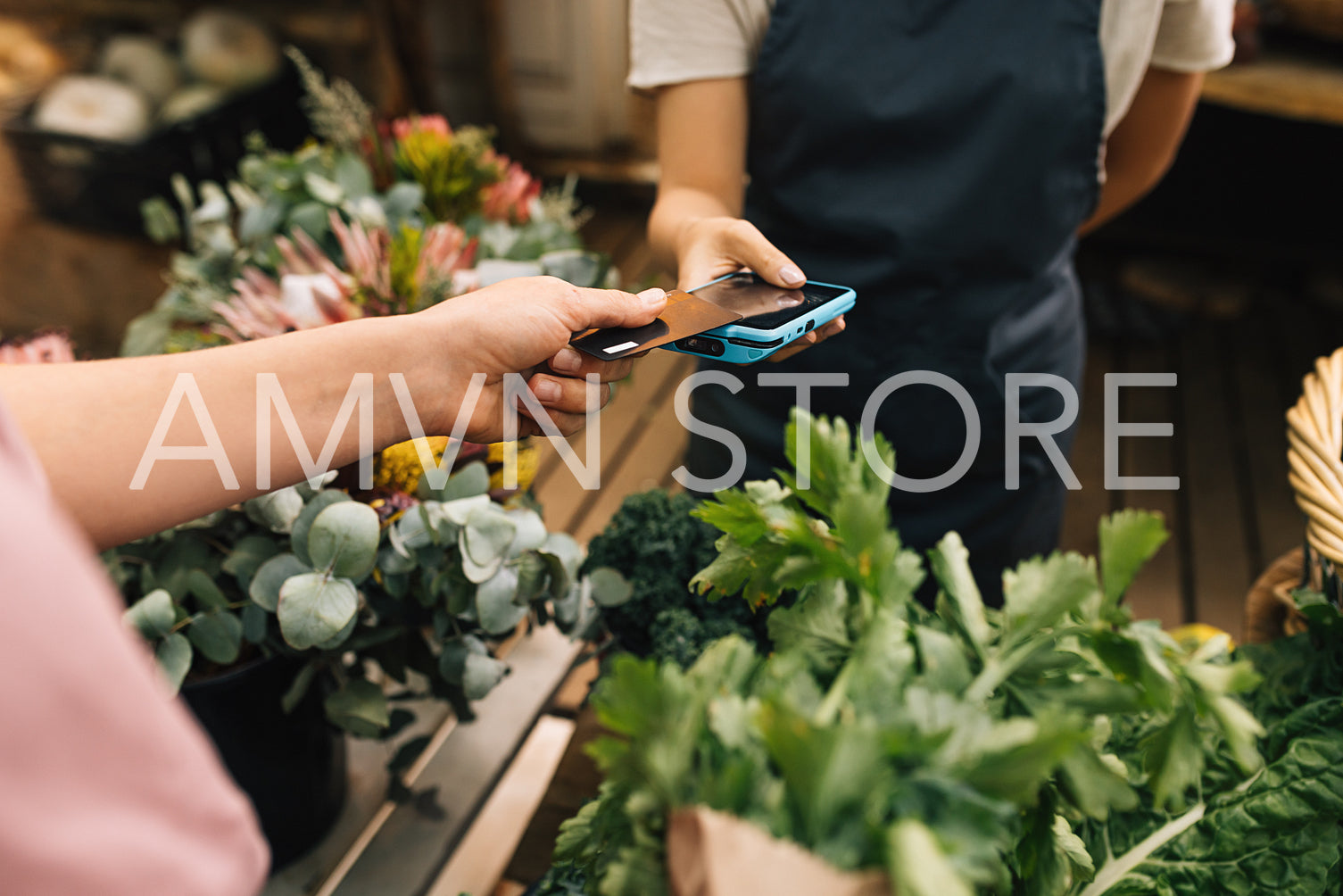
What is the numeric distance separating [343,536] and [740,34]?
0.63 metres

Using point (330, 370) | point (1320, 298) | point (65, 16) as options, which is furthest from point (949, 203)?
point (1320, 298)

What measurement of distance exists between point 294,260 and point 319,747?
0.45 metres

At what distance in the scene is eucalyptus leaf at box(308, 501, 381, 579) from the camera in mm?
614

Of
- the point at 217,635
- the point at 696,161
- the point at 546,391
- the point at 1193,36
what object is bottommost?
the point at 217,635

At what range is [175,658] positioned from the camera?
2.06ft

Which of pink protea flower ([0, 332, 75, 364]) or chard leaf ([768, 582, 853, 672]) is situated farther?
pink protea flower ([0, 332, 75, 364])

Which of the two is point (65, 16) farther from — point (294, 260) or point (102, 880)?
point (102, 880)

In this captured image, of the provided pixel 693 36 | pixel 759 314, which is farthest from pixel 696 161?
pixel 759 314

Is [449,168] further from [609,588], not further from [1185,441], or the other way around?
[1185,441]

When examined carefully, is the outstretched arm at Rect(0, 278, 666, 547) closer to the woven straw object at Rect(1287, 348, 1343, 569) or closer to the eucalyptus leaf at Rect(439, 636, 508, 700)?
the eucalyptus leaf at Rect(439, 636, 508, 700)

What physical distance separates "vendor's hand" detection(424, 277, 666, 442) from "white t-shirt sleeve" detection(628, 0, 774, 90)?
0.34 m

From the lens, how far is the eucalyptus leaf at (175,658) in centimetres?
62

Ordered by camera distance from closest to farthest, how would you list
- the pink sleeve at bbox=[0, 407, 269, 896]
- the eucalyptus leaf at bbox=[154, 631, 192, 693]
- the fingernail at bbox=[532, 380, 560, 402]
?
the pink sleeve at bbox=[0, 407, 269, 896], the eucalyptus leaf at bbox=[154, 631, 192, 693], the fingernail at bbox=[532, 380, 560, 402]

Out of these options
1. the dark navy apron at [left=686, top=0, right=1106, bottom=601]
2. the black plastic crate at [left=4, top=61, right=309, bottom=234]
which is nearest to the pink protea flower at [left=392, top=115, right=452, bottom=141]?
the dark navy apron at [left=686, top=0, right=1106, bottom=601]
